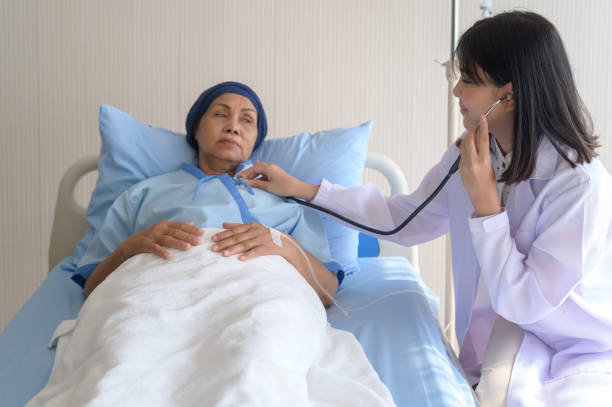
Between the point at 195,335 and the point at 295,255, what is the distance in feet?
1.80

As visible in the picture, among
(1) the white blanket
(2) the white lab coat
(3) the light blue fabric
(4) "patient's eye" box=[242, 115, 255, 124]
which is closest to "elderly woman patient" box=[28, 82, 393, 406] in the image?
(1) the white blanket

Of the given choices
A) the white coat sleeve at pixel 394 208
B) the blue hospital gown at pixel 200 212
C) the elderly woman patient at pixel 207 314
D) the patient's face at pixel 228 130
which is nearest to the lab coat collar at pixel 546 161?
the white coat sleeve at pixel 394 208

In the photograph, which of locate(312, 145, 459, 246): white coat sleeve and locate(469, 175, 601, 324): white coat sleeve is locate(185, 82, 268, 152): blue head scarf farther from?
locate(469, 175, 601, 324): white coat sleeve

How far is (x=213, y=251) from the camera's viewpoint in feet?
4.64

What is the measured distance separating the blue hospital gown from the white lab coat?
2.03 feet

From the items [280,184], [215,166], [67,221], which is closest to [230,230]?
[280,184]

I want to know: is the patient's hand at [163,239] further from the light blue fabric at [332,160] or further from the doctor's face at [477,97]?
the doctor's face at [477,97]

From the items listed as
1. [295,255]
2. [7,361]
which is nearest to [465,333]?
[295,255]

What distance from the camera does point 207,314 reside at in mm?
1163

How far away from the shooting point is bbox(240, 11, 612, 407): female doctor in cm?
124

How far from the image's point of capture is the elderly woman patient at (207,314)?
0.95 metres

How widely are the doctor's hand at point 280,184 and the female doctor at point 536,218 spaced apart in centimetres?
61

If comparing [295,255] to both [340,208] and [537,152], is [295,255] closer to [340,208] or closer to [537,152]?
[340,208]

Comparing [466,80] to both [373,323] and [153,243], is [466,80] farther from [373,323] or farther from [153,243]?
[153,243]
